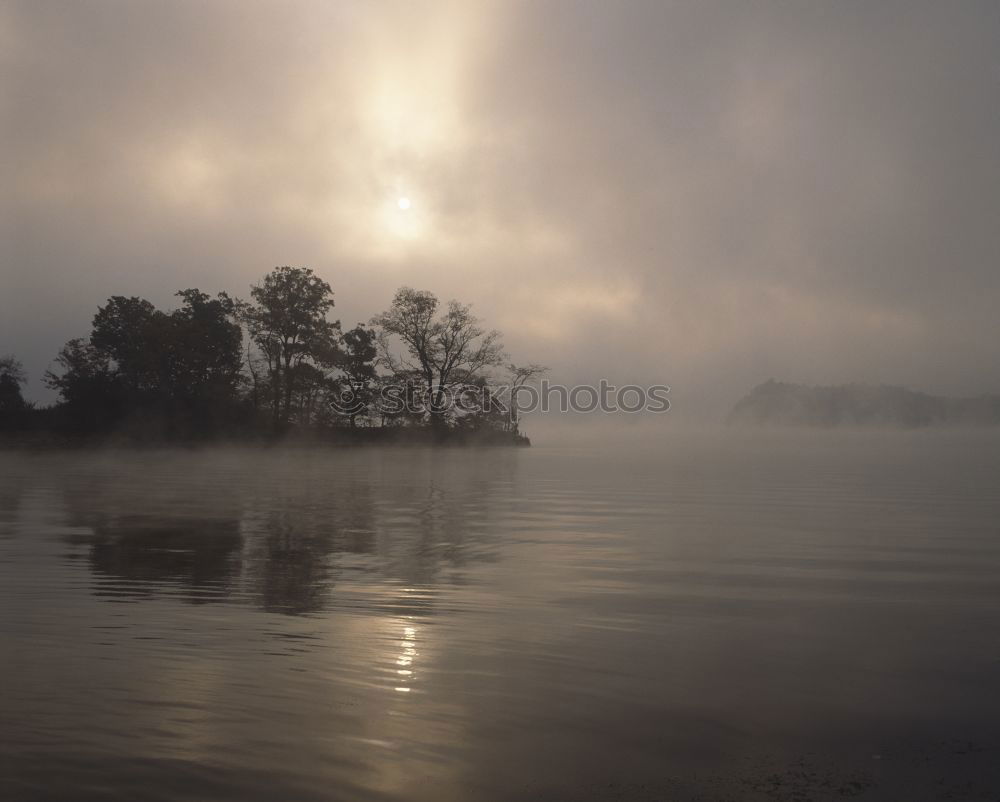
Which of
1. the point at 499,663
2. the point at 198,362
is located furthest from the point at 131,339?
the point at 499,663

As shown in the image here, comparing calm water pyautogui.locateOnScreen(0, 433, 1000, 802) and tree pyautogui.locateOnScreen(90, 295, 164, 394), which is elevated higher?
tree pyautogui.locateOnScreen(90, 295, 164, 394)

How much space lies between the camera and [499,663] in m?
5.54

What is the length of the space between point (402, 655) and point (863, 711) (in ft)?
10.2

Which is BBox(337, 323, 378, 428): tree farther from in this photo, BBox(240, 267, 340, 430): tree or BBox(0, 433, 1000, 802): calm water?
BBox(0, 433, 1000, 802): calm water

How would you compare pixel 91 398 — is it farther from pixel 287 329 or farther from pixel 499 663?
pixel 499 663

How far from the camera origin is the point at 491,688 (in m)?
5.00

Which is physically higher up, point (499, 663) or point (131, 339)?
point (131, 339)

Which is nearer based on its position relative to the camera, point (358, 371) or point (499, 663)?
point (499, 663)

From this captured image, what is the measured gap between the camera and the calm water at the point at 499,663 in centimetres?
380

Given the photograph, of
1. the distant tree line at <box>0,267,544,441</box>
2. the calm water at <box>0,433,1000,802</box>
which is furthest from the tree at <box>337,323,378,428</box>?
the calm water at <box>0,433,1000,802</box>

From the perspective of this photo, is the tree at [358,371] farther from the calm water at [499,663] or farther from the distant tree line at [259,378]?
the calm water at [499,663]

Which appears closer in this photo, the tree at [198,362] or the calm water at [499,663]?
the calm water at [499,663]

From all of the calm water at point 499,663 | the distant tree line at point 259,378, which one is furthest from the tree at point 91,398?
the calm water at point 499,663

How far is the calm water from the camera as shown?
150 inches
